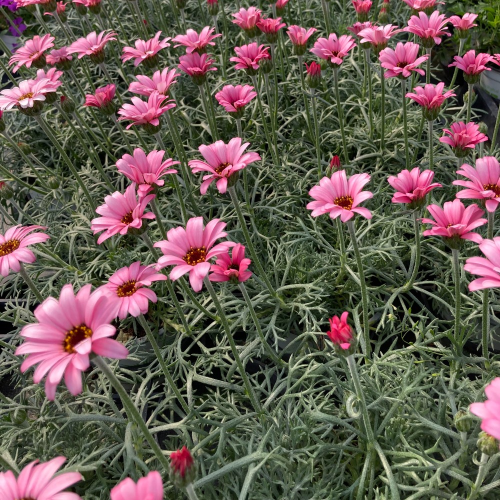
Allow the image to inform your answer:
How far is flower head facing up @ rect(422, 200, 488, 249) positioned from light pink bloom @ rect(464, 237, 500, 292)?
0.05m

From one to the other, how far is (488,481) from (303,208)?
103 centimetres

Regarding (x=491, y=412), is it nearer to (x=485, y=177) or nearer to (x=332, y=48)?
(x=485, y=177)

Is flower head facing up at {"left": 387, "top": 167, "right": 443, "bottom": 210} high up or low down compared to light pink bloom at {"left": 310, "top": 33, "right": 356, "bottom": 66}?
down

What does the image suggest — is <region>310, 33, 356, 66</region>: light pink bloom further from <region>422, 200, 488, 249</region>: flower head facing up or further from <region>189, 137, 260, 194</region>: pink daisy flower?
<region>422, 200, 488, 249</region>: flower head facing up

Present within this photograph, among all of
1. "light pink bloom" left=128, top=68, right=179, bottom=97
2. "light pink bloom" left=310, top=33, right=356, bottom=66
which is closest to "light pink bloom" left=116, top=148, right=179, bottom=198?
"light pink bloom" left=128, top=68, right=179, bottom=97

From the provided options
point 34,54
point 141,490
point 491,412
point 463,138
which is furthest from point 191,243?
point 34,54

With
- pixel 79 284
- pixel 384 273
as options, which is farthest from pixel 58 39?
pixel 384 273

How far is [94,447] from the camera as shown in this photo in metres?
1.22

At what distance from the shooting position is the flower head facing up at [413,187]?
108 cm

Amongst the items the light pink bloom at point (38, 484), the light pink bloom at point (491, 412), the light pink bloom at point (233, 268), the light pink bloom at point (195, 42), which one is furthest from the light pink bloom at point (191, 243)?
the light pink bloom at point (195, 42)

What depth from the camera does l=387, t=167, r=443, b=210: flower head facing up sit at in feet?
3.54

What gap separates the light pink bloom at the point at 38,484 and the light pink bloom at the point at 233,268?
429mm

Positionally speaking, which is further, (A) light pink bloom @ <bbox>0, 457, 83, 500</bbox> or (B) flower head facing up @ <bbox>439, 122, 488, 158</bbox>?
(B) flower head facing up @ <bbox>439, 122, 488, 158</bbox>

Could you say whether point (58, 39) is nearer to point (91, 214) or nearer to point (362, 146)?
point (91, 214)
